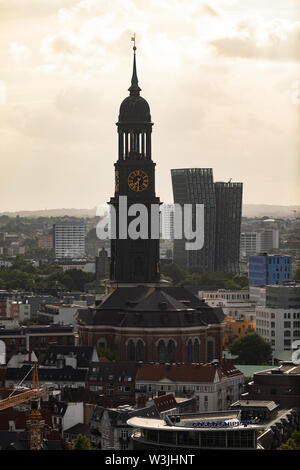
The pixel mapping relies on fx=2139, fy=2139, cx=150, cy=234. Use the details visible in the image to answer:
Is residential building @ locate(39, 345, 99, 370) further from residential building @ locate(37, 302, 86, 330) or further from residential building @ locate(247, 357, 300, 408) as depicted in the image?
residential building @ locate(37, 302, 86, 330)

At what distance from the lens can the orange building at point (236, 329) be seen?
461ft

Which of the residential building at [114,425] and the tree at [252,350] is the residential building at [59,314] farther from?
the residential building at [114,425]

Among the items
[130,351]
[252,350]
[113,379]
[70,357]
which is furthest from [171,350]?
[252,350]

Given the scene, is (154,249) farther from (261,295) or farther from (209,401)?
(261,295)

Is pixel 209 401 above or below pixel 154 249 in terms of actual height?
below

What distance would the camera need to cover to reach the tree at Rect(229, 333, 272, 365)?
124438 millimetres

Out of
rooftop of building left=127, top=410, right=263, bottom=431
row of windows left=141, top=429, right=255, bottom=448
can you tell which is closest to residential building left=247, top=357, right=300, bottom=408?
rooftop of building left=127, top=410, right=263, bottom=431

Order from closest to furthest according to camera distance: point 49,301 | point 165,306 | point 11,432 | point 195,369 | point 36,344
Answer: point 11,432 → point 195,369 → point 165,306 → point 36,344 → point 49,301

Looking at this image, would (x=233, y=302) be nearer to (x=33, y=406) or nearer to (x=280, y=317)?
(x=280, y=317)

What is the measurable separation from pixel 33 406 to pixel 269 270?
113395mm

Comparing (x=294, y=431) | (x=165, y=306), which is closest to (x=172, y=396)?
(x=294, y=431)

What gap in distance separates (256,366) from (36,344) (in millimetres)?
13253

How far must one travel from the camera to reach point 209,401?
99.1 meters

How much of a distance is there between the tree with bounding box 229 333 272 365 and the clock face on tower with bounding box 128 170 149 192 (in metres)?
11.9
